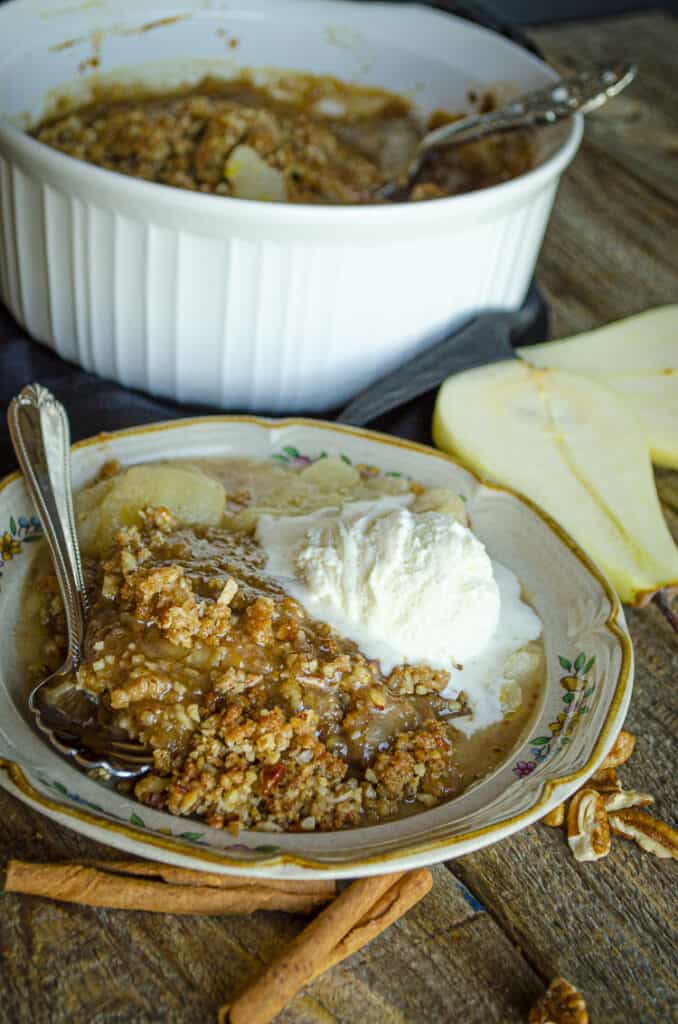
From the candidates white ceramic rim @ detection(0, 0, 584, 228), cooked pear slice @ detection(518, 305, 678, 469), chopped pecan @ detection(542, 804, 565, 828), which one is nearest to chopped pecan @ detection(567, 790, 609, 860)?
chopped pecan @ detection(542, 804, 565, 828)

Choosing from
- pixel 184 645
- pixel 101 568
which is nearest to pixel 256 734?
pixel 184 645

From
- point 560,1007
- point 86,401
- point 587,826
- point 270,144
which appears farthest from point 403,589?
point 270,144

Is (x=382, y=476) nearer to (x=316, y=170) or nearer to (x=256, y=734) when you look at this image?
(x=256, y=734)

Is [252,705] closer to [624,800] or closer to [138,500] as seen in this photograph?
[138,500]

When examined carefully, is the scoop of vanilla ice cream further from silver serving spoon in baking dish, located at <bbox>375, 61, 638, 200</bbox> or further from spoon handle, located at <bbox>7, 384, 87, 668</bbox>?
silver serving spoon in baking dish, located at <bbox>375, 61, 638, 200</bbox>

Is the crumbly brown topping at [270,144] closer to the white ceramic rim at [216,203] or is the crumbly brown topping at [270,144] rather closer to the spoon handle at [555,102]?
the spoon handle at [555,102]

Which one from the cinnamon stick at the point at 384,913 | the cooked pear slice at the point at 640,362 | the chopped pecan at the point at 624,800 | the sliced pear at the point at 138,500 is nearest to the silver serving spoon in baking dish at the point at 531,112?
the cooked pear slice at the point at 640,362

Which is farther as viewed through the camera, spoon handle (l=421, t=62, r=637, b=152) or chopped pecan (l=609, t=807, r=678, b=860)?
spoon handle (l=421, t=62, r=637, b=152)
